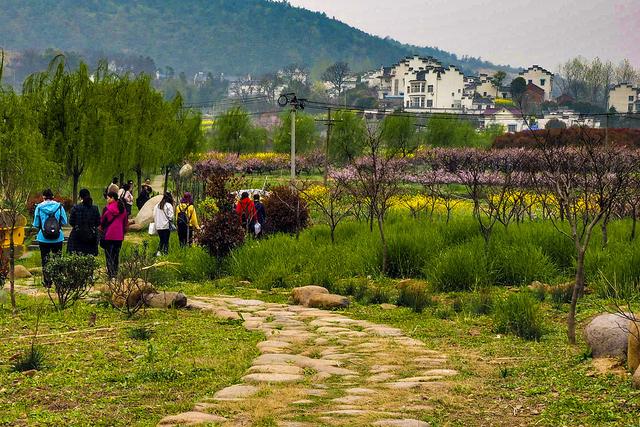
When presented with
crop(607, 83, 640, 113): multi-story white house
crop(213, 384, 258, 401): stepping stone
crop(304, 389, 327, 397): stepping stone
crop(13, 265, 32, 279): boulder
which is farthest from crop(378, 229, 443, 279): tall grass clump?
crop(607, 83, 640, 113): multi-story white house

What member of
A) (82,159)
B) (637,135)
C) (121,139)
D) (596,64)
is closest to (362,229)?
(82,159)

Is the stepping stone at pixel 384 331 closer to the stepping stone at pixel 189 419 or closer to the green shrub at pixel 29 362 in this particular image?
the green shrub at pixel 29 362

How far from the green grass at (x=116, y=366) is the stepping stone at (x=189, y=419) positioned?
0.11 meters

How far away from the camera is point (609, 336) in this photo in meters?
7.78

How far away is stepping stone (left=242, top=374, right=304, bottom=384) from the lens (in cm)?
746

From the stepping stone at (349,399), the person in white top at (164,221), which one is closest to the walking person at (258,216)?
the person in white top at (164,221)

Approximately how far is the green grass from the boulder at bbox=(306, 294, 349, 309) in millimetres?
1973

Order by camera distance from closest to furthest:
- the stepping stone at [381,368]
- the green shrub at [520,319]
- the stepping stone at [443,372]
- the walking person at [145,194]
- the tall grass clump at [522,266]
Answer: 1. the stepping stone at [443,372]
2. the stepping stone at [381,368]
3. the green shrub at [520,319]
4. the tall grass clump at [522,266]
5. the walking person at [145,194]

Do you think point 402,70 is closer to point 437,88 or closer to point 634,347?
point 437,88

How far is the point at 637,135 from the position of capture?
60.1 meters

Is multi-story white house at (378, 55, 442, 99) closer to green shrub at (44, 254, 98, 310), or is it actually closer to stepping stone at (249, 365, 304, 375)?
green shrub at (44, 254, 98, 310)

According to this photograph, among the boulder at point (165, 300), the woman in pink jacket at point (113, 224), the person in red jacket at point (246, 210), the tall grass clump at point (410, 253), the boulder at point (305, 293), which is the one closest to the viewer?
the boulder at point (165, 300)

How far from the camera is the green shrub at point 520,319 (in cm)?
957

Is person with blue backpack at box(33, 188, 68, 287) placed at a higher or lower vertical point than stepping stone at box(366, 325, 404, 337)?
higher
